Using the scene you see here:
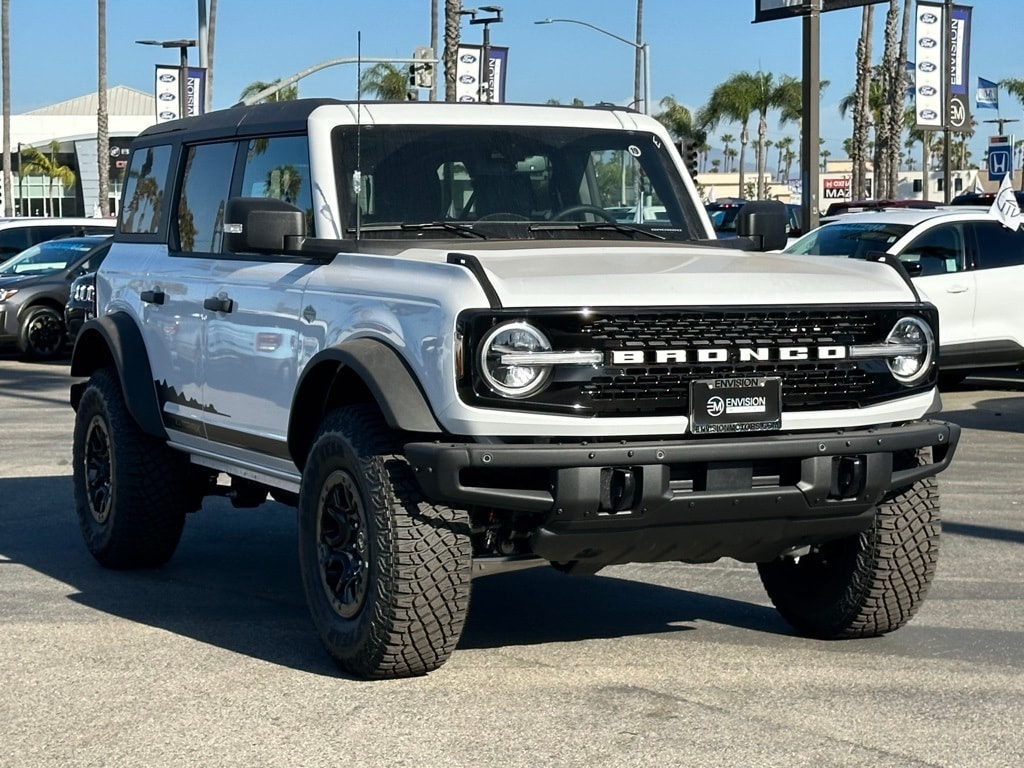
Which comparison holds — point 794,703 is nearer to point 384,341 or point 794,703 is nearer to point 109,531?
point 384,341

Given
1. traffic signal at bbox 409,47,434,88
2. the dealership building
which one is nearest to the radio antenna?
traffic signal at bbox 409,47,434,88

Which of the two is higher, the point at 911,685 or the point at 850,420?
the point at 850,420

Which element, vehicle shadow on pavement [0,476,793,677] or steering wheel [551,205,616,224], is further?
steering wheel [551,205,616,224]

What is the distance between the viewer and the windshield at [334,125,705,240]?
700cm

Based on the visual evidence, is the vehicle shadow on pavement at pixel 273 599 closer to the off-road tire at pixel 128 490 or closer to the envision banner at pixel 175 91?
the off-road tire at pixel 128 490

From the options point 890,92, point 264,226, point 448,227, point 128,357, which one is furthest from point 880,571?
point 890,92

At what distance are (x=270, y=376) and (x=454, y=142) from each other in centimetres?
127

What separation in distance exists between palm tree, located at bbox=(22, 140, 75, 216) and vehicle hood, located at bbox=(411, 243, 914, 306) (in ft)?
293

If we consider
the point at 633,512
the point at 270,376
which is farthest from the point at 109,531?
the point at 633,512

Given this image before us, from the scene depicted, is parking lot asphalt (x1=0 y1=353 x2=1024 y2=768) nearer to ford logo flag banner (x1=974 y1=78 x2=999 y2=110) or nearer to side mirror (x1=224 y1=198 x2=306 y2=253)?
side mirror (x1=224 y1=198 x2=306 y2=253)

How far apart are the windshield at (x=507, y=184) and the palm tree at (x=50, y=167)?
88.0 meters

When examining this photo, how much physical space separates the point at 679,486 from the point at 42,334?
18.3m

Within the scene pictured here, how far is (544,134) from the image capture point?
7496 mm

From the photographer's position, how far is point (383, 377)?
578 cm
